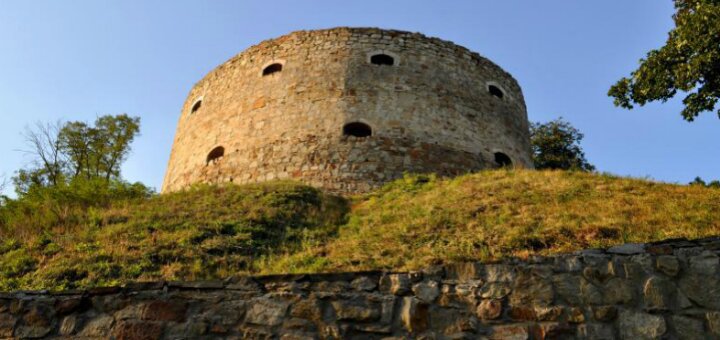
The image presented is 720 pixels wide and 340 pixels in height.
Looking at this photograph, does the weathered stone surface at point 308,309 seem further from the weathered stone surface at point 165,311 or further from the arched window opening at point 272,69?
the arched window opening at point 272,69

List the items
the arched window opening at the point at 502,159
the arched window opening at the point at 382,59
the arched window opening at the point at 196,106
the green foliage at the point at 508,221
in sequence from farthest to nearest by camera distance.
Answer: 1. the arched window opening at the point at 196,106
2. the arched window opening at the point at 382,59
3. the arched window opening at the point at 502,159
4. the green foliage at the point at 508,221

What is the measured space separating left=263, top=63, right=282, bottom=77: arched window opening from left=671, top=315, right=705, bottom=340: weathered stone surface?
11.9 meters

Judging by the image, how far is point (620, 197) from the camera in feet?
27.8

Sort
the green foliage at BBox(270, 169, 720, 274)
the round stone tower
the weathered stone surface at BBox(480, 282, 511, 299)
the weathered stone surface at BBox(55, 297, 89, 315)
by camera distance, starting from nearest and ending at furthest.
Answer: the weathered stone surface at BBox(480, 282, 511, 299), the weathered stone surface at BBox(55, 297, 89, 315), the green foliage at BBox(270, 169, 720, 274), the round stone tower

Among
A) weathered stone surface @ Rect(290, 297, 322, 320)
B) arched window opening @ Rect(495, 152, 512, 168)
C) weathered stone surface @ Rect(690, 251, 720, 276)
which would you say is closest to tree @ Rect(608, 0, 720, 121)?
arched window opening @ Rect(495, 152, 512, 168)

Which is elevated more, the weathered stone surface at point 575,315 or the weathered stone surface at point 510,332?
the weathered stone surface at point 575,315

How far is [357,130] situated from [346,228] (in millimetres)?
4487

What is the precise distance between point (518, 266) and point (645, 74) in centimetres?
760

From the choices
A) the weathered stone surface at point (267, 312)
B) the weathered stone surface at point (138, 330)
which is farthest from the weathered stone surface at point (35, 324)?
the weathered stone surface at point (267, 312)

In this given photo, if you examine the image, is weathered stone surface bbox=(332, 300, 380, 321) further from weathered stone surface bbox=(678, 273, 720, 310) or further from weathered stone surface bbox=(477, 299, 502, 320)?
weathered stone surface bbox=(678, 273, 720, 310)

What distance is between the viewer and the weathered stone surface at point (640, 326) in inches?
128

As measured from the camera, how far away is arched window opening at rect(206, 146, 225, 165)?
13320 millimetres

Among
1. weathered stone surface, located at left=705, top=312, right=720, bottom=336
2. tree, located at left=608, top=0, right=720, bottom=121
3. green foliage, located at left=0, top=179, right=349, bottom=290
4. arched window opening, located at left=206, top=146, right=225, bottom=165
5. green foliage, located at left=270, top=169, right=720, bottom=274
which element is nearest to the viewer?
weathered stone surface, located at left=705, top=312, right=720, bottom=336

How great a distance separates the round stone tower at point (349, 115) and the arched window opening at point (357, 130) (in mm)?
24
